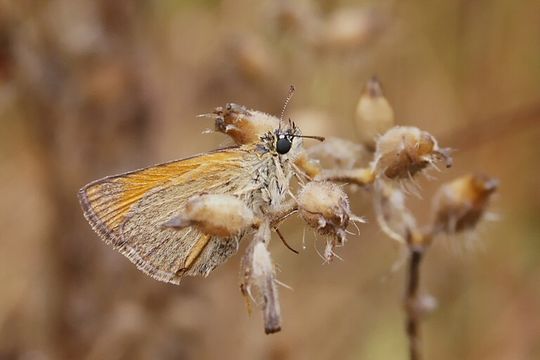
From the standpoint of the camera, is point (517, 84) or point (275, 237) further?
point (517, 84)

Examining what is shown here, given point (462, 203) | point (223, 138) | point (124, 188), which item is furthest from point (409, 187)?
point (223, 138)

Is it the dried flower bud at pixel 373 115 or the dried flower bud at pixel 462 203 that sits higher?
the dried flower bud at pixel 373 115

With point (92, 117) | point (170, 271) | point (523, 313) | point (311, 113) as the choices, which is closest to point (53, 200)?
point (92, 117)

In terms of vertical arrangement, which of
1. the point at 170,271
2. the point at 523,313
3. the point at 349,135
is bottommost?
the point at 523,313

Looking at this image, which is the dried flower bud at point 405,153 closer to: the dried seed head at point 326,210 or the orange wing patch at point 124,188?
the dried seed head at point 326,210

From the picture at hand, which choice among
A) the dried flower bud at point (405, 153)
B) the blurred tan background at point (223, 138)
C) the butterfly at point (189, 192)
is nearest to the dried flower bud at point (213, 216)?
the butterfly at point (189, 192)

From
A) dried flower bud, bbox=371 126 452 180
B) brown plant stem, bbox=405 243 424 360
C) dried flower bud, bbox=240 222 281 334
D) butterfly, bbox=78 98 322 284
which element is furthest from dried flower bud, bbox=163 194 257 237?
brown plant stem, bbox=405 243 424 360

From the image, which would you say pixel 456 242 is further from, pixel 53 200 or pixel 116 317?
pixel 53 200
